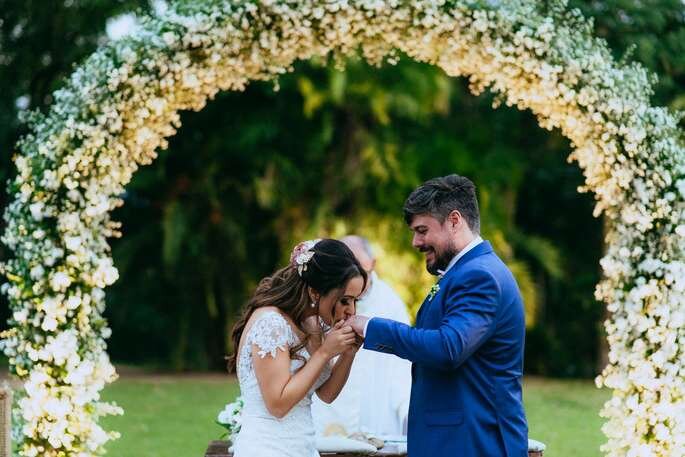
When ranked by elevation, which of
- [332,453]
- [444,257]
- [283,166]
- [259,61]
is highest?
[283,166]

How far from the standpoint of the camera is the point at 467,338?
144 inches

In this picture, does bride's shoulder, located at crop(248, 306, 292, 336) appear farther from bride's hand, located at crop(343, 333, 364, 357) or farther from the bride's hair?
bride's hand, located at crop(343, 333, 364, 357)

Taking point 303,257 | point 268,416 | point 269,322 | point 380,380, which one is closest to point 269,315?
point 269,322

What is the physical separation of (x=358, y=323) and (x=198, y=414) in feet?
24.7

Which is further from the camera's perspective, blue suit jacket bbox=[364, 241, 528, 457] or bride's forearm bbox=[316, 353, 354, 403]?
bride's forearm bbox=[316, 353, 354, 403]

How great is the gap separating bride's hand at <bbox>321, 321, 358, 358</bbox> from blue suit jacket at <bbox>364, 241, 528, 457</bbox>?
0.31 feet

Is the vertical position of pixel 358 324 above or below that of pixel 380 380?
above

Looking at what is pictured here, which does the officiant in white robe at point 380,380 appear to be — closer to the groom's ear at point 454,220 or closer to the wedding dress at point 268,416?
the wedding dress at point 268,416

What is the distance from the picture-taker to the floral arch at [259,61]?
5426 millimetres

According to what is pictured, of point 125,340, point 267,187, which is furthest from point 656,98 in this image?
point 125,340

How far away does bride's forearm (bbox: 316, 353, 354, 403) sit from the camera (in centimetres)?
407

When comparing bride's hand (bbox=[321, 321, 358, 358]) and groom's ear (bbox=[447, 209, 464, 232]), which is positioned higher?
groom's ear (bbox=[447, 209, 464, 232])

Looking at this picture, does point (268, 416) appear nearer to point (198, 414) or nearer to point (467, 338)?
point (467, 338)

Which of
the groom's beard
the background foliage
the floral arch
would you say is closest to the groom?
the groom's beard
